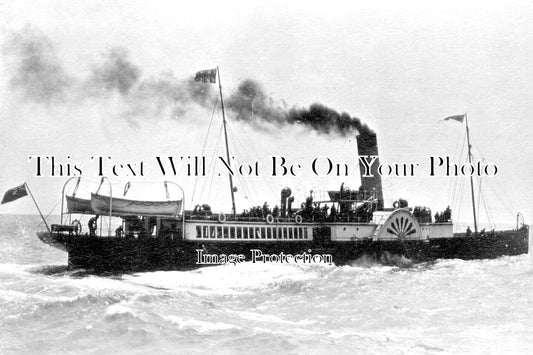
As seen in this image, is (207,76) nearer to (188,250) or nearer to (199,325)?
(188,250)

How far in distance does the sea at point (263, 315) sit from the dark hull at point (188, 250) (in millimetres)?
1291

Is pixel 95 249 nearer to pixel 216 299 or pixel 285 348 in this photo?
pixel 216 299

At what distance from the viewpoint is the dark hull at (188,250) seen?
81.3ft

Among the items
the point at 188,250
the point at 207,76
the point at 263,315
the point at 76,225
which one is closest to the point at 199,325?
the point at 263,315

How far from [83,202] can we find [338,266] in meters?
12.9

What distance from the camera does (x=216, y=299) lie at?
18922 mm

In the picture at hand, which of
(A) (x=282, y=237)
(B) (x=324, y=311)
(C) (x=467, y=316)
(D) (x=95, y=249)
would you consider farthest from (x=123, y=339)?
(A) (x=282, y=237)

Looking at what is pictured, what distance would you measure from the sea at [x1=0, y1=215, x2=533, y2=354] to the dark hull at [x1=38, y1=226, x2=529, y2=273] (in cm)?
129

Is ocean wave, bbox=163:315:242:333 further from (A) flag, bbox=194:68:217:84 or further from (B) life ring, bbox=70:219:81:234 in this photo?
(A) flag, bbox=194:68:217:84

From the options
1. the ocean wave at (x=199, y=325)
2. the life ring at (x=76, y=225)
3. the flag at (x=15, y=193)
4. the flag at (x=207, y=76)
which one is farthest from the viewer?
the life ring at (x=76, y=225)

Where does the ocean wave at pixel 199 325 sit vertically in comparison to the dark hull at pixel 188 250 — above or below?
below

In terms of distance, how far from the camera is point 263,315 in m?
16.0

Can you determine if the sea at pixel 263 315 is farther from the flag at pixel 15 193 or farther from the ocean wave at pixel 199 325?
the flag at pixel 15 193

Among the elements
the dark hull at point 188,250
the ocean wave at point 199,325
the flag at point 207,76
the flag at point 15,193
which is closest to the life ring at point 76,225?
the dark hull at point 188,250
